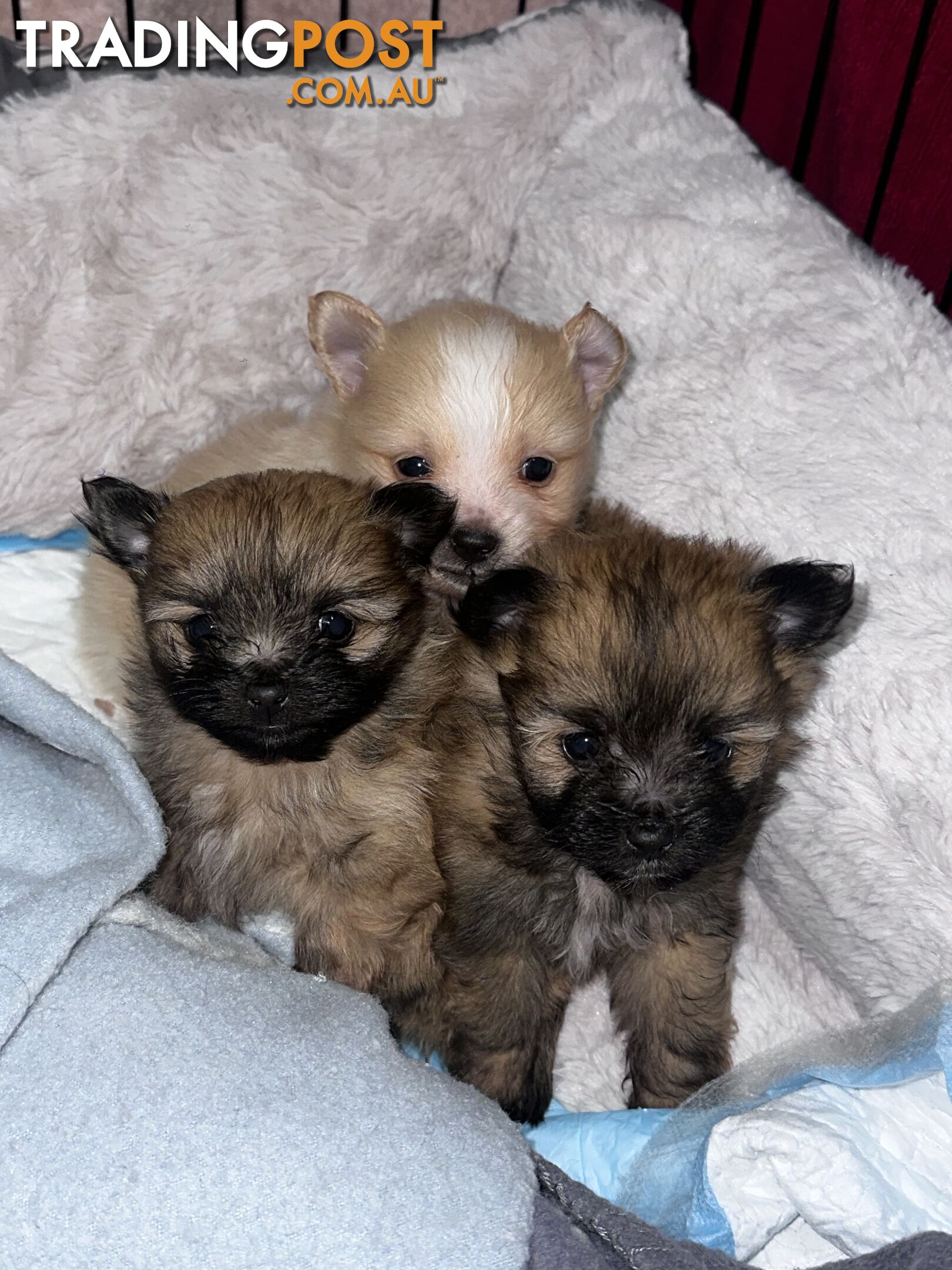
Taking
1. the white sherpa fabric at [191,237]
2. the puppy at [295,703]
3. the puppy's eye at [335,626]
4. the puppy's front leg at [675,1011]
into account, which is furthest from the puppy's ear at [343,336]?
the puppy's front leg at [675,1011]

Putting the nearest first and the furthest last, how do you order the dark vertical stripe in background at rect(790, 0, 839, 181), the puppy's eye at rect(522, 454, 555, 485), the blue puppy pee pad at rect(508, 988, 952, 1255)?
the blue puppy pee pad at rect(508, 988, 952, 1255), the puppy's eye at rect(522, 454, 555, 485), the dark vertical stripe in background at rect(790, 0, 839, 181)

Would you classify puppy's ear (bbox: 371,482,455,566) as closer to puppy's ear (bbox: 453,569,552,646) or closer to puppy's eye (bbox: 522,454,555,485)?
puppy's ear (bbox: 453,569,552,646)

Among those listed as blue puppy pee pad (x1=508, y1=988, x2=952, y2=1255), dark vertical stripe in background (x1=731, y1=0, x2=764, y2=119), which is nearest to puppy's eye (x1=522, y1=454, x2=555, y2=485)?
blue puppy pee pad (x1=508, y1=988, x2=952, y2=1255)

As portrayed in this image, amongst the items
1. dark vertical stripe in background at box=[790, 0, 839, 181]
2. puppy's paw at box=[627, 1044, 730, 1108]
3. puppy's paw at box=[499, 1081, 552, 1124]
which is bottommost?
puppy's paw at box=[499, 1081, 552, 1124]

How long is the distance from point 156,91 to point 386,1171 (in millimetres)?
2308

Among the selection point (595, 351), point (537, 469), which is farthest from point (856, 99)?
point (537, 469)

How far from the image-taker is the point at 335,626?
2.17 meters

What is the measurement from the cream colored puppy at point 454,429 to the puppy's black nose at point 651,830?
65cm

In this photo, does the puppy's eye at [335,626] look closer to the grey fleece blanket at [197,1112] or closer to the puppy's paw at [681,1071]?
the grey fleece blanket at [197,1112]

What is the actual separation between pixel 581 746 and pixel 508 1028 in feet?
1.91

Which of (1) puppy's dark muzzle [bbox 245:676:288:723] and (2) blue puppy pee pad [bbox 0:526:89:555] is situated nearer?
(1) puppy's dark muzzle [bbox 245:676:288:723]

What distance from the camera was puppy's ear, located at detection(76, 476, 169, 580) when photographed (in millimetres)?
2303

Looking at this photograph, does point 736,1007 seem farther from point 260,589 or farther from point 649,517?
point 260,589

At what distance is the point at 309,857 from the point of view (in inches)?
90.6
